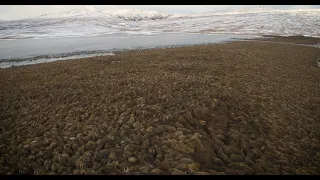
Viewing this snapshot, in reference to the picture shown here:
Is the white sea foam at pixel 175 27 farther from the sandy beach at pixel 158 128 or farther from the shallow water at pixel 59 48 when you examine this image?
the sandy beach at pixel 158 128

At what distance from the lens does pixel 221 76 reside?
49.2 ft

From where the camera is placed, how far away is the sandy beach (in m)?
6.18

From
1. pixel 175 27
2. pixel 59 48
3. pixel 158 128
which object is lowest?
pixel 158 128

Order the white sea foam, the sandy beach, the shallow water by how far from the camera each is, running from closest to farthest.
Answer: the sandy beach < the shallow water < the white sea foam

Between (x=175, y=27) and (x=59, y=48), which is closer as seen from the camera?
(x=59, y=48)

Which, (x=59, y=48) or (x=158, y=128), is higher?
(x=59, y=48)

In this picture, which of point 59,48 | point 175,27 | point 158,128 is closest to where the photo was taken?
point 158,128

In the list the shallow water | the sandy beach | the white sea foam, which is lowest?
the sandy beach

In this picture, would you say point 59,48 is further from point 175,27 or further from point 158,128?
point 175,27

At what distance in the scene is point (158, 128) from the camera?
25.0 feet

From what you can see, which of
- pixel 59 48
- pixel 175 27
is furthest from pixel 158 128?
pixel 175 27

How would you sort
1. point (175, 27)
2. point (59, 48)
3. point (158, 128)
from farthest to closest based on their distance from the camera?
point (175, 27) → point (59, 48) → point (158, 128)

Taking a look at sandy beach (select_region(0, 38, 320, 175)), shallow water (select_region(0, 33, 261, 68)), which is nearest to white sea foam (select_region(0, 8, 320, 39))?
shallow water (select_region(0, 33, 261, 68))

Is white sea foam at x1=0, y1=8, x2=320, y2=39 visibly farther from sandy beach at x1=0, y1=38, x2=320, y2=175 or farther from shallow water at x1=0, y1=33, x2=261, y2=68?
sandy beach at x1=0, y1=38, x2=320, y2=175
